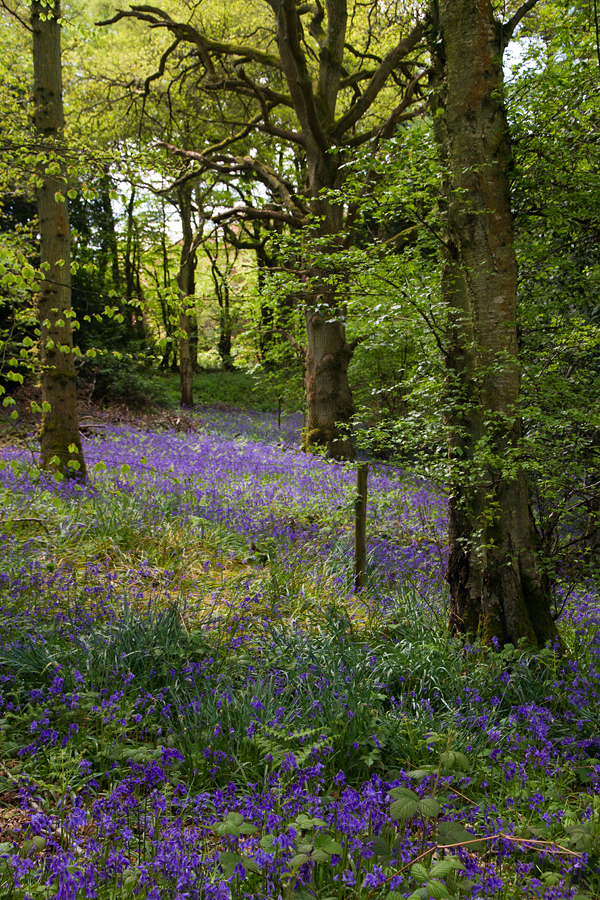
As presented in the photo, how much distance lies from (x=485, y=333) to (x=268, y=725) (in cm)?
288

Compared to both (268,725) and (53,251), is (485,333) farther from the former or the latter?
(53,251)

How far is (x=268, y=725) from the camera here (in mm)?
2752

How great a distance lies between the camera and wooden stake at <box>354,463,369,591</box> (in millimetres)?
5082

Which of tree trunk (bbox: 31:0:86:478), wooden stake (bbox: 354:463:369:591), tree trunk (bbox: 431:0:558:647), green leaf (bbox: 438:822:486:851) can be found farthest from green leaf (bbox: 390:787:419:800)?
tree trunk (bbox: 31:0:86:478)

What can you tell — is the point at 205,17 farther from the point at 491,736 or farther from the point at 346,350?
the point at 491,736

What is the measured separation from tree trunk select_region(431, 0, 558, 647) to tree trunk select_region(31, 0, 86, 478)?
470 cm

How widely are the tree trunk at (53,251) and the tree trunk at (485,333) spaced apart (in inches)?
185

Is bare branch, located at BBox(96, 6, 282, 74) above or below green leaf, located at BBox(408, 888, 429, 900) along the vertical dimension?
above

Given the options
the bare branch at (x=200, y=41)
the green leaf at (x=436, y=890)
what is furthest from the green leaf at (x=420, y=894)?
A: the bare branch at (x=200, y=41)

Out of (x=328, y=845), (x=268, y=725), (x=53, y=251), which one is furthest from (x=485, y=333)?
(x=53, y=251)

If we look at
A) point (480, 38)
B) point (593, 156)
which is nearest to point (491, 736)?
point (593, 156)

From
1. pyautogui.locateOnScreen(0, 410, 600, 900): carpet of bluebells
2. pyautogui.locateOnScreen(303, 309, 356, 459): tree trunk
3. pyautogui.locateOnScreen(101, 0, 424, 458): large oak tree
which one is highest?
pyautogui.locateOnScreen(101, 0, 424, 458): large oak tree

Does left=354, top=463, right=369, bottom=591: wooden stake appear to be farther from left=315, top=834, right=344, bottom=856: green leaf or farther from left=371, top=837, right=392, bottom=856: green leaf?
left=315, top=834, right=344, bottom=856: green leaf

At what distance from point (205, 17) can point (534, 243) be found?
1465cm
